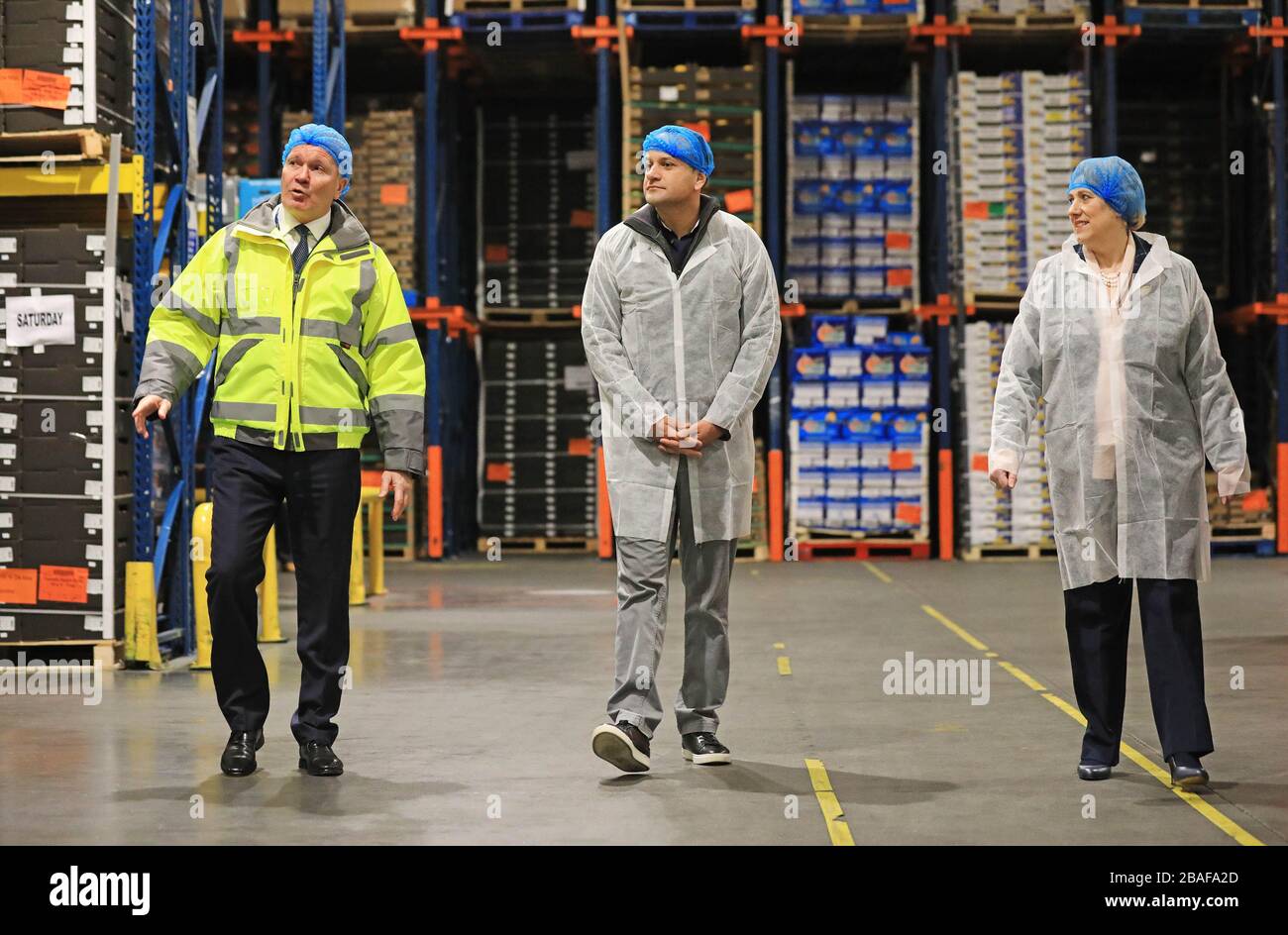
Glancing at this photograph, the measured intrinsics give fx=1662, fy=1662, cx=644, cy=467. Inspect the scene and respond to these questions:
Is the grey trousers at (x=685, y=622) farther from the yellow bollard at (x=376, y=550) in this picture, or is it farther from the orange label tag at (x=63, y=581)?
Answer: the yellow bollard at (x=376, y=550)

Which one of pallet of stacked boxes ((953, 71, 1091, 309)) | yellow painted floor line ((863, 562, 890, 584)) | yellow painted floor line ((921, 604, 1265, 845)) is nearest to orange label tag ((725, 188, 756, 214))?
pallet of stacked boxes ((953, 71, 1091, 309))

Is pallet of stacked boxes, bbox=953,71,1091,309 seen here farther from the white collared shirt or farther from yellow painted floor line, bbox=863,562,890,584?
the white collared shirt

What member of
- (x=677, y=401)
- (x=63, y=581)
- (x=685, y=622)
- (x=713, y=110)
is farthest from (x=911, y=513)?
(x=677, y=401)

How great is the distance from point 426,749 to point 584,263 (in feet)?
38.5

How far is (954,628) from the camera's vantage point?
10.0 metres

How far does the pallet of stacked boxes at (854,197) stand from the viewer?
16484 mm

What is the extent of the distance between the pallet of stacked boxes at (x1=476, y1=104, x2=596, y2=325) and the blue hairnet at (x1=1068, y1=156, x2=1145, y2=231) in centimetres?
1221

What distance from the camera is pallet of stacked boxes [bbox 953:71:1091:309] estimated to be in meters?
16.2

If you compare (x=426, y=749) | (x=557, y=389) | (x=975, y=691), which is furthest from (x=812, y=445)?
(x=426, y=749)

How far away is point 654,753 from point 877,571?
901 cm

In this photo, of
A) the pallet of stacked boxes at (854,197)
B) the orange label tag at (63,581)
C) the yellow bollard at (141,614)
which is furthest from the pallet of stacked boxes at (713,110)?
the orange label tag at (63,581)

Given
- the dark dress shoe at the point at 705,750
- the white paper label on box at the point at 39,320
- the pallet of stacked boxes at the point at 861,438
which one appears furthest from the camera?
the pallet of stacked boxes at the point at 861,438

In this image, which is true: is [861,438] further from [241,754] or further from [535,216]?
[241,754]

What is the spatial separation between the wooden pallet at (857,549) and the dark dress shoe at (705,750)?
10.6m
